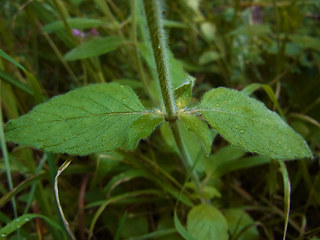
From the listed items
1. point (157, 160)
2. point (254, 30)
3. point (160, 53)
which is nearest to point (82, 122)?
point (160, 53)

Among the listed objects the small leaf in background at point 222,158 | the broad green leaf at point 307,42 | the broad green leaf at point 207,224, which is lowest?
the broad green leaf at point 207,224

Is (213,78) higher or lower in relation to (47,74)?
lower

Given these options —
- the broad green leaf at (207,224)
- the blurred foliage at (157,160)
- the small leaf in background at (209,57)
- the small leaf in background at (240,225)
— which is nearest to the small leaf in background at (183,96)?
the blurred foliage at (157,160)

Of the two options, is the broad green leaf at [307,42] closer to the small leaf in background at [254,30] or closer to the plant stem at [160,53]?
the small leaf in background at [254,30]

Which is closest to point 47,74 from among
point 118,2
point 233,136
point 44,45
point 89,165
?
point 44,45

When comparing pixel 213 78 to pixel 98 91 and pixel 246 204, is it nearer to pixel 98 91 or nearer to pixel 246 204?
pixel 246 204

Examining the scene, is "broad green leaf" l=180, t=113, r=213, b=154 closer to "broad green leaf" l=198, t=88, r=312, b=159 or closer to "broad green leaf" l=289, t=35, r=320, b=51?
"broad green leaf" l=198, t=88, r=312, b=159
